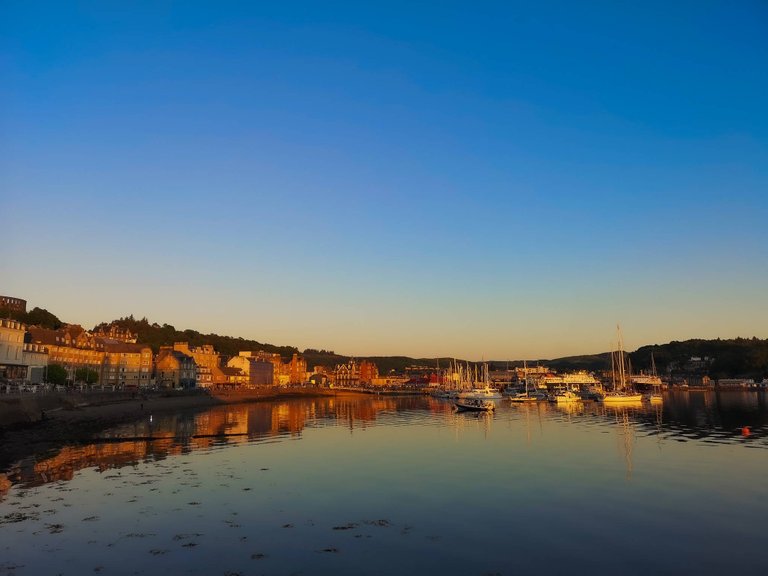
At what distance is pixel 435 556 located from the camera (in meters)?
19.0

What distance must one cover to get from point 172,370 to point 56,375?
5830 centimetres

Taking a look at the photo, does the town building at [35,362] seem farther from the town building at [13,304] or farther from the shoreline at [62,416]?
the town building at [13,304]

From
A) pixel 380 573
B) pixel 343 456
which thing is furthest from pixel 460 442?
pixel 380 573

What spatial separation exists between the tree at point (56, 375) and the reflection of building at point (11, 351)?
4.99 metres

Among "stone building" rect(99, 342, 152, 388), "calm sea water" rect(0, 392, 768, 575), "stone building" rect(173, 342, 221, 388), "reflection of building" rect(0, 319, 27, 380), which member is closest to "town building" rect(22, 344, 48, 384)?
"reflection of building" rect(0, 319, 27, 380)

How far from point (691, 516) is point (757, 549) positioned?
4406mm

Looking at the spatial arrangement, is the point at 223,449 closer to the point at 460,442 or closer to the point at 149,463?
the point at 149,463

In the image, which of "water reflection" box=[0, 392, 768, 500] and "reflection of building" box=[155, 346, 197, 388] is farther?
"reflection of building" box=[155, 346, 197, 388]

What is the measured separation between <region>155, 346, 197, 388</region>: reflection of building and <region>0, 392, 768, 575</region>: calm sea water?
10817 centimetres

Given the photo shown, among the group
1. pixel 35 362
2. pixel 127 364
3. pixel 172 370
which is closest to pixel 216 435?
pixel 35 362

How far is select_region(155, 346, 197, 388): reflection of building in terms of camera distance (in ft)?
491

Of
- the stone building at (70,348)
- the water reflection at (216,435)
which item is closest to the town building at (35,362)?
the stone building at (70,348)

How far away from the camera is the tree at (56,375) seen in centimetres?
9362

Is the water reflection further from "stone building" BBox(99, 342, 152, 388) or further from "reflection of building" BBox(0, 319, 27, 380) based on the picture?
"stone building" BBox(99, 342, 152, 388)
